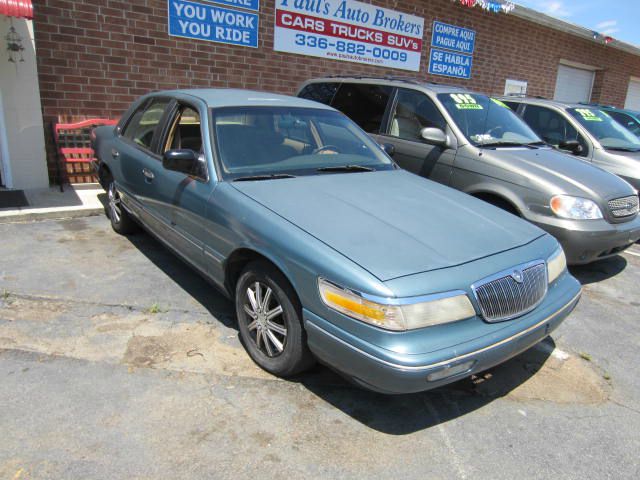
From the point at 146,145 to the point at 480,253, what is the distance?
3.16m

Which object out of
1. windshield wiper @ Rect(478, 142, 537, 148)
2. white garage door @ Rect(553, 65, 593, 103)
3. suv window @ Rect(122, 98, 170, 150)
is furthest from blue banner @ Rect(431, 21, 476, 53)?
suv window @ Rect(122, 98, 170, 150)

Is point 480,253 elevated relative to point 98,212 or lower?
elevated

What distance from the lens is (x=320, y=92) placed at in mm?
7027

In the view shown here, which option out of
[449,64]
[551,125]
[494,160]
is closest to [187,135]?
[494,160]

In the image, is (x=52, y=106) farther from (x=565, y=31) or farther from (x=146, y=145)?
(x=565, y=31)

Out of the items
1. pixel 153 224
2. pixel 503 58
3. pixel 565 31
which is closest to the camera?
pixel 153 224

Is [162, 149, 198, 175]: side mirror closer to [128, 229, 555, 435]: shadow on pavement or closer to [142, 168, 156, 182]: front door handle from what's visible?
[142, 168, 156, 182]: front door handle

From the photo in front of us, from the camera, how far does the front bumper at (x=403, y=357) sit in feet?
7.77

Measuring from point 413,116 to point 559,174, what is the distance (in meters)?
1.81

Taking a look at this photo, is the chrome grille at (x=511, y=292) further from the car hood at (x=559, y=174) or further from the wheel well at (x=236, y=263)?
the car hood at (x=559, y=174)

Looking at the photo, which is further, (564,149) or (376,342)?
(564,149)

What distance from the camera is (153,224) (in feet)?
14.2

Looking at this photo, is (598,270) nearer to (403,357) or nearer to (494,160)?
(494,160)

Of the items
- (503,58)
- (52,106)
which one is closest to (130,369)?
(52,106)
